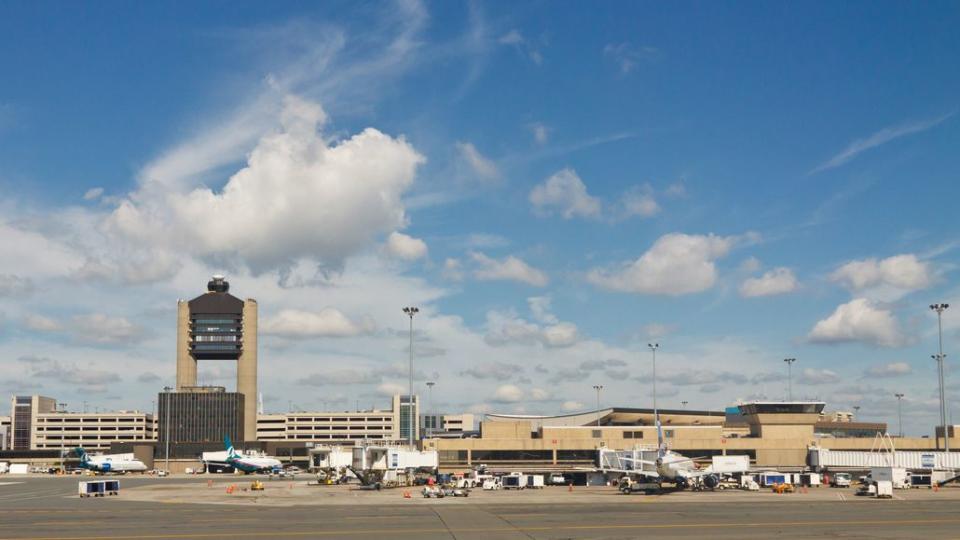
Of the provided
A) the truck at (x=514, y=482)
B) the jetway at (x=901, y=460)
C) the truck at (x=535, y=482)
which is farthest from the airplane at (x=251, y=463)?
the jetway at (x=901, y=460)

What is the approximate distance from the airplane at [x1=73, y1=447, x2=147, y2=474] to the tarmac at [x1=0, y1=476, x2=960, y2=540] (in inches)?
3236

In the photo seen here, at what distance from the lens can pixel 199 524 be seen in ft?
215

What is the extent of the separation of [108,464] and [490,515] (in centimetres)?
13556

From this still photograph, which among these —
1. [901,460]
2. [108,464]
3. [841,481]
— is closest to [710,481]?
[841,481]

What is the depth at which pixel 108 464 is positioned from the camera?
600 ft

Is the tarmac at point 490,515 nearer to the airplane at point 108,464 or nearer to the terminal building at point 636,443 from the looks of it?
the terminal building at point 636,443

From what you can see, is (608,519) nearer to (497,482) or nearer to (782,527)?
(782,527)

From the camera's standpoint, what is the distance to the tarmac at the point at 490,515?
193 ft

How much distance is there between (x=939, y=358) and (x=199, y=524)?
113286 millimetres

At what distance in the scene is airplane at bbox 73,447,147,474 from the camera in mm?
179625

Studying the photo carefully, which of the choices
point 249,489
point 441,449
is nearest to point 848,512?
point 249,489

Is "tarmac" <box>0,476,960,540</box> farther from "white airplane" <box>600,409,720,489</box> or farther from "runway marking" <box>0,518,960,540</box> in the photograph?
"white airplane" <box>600,409,720,489</box>

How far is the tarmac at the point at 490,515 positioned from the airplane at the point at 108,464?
82192 millimetres

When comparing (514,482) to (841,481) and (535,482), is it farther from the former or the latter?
(841,481)
